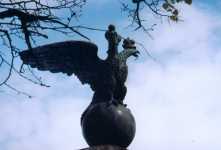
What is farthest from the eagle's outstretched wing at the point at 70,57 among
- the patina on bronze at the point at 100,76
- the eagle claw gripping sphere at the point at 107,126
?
the eagle claw gripping sphere at the point at 107,126

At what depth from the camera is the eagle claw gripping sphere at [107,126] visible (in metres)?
9.70

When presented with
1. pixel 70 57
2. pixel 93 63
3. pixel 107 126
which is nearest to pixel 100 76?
pixel 93 63

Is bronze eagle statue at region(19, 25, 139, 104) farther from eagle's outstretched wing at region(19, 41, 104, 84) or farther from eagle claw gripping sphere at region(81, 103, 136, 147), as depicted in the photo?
eagle claw gripping sphere at region(81, 103, 136, 147)

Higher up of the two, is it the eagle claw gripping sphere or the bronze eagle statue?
the bronze eagle statue

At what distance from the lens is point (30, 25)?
24.5 feet

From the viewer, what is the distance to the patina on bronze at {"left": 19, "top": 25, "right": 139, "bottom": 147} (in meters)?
9.73

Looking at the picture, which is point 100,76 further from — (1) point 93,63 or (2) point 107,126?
(2) point 107,126

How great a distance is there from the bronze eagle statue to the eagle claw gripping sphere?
438 mm

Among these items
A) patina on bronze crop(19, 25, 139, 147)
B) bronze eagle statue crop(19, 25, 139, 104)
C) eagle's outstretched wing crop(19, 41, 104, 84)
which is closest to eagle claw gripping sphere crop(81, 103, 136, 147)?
patina on bronze crop(19, 25, 139, 147)

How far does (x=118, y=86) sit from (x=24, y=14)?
11.0 ft

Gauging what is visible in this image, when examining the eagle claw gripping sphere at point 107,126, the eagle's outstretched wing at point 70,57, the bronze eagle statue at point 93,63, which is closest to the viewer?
the eagle claw gripping sphere at point 107,126

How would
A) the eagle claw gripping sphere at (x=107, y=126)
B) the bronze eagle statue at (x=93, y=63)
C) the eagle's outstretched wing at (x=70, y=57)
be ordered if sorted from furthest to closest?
the eagle's outstretched wing at (x=70, y=57)
the bronze eagle statue at (x=93, y=63)
the eagle claw gripping sphere at (x=107, y=126)

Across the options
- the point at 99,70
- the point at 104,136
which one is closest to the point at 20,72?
the point at 104,136

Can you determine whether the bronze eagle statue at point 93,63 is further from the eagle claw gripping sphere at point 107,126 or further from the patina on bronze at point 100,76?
the eagle claw gripping sphere at point 107,126
